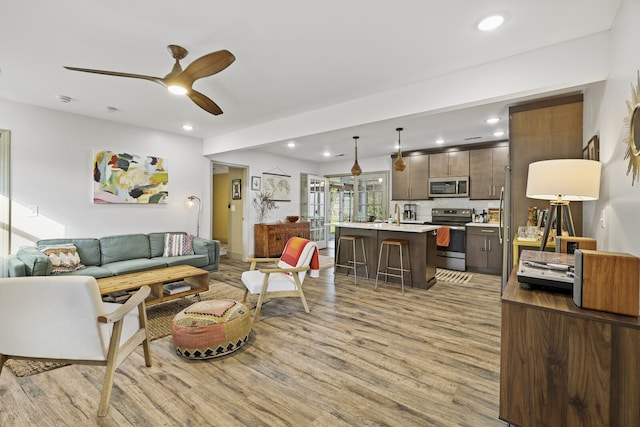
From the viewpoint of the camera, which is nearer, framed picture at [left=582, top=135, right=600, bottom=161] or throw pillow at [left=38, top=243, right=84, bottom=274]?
framed picture at [left=582, top=135, right=600, bottom=161]

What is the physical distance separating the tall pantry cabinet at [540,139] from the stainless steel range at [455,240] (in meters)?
2.16

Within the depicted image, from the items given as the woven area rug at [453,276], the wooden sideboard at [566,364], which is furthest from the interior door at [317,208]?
the wooden sideboard at [566,364]

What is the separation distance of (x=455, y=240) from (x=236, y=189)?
189 inches

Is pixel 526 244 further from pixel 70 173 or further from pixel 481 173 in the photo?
pixel 70 173

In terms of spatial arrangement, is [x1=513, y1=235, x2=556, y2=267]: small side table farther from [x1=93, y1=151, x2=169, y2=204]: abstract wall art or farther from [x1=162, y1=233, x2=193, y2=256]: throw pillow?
[x1=93, y1=151, x2=169, y2=204]: abstract wall art

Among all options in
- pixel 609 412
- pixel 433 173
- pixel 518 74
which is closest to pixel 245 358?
pixel 609 412

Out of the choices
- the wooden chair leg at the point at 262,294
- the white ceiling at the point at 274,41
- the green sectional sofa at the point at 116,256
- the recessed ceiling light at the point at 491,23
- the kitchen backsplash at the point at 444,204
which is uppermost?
the recessed ceiling light at the point at 491,23

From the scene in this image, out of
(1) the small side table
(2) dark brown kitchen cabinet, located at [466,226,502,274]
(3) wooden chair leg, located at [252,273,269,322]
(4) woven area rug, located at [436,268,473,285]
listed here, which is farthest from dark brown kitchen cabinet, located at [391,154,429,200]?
(3) wooden chair leg, located at [252,273,269,322]

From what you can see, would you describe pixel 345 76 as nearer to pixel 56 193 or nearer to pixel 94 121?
pixel 94 121

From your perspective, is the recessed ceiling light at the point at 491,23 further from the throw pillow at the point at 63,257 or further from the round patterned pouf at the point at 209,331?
the throw pillow at the point at 63,257

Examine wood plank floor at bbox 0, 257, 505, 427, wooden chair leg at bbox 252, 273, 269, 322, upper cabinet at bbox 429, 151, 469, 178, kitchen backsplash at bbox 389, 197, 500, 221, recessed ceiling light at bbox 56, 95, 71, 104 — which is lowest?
wood plank floor at bbox 0, 257, 505, 427

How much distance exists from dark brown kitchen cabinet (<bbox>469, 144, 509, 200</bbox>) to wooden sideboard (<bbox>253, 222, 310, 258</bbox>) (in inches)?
157

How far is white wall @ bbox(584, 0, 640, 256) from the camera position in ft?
5.34

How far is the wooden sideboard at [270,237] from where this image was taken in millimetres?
6340
